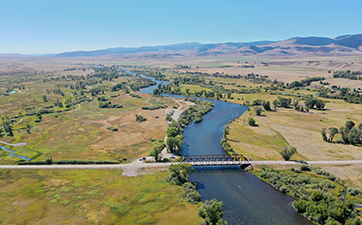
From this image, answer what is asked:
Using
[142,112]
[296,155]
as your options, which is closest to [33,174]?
[142,112]

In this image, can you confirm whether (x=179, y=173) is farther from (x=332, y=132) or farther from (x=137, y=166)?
(x=332, y=132)

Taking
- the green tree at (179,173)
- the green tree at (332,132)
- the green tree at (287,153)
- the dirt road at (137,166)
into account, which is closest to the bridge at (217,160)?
the dirt road at (137,166)

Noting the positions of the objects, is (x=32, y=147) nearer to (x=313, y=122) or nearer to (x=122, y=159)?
(x=122, y=159)

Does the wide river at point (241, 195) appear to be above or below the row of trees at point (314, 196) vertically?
below

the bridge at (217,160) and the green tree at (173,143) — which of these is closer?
the bridge at (217,160)

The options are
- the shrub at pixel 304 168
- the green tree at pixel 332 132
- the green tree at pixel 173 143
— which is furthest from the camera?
the green tree at pixel 332 132

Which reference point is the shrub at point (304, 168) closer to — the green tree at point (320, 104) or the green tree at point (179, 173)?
the green tree at point (179, 173)
